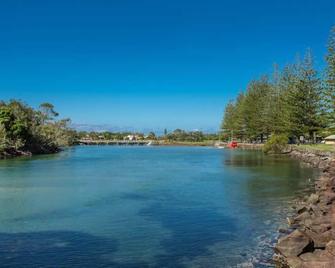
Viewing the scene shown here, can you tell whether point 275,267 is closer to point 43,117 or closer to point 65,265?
point 65,265

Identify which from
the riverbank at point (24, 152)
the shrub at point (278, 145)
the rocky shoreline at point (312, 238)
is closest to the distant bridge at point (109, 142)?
the riverbank at point (24, 152)

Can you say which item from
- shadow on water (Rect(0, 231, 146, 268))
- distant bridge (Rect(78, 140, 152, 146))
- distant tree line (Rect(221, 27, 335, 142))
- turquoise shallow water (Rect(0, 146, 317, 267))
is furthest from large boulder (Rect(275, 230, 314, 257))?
distant bridge (Rect(78, 140, 152, 146))

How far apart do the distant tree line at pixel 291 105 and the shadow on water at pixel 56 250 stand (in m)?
45.9

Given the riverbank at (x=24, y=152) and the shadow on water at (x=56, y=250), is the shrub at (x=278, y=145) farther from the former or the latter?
the shadow on water at (x=56, y=250)

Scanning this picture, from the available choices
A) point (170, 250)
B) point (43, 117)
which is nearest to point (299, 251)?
point (170, 250)

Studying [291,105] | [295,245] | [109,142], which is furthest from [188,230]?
[109,142]

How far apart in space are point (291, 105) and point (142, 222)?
2279 inches

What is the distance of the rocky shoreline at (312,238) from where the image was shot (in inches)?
480

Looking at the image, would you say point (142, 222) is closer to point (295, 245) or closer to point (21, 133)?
point (295, 245)

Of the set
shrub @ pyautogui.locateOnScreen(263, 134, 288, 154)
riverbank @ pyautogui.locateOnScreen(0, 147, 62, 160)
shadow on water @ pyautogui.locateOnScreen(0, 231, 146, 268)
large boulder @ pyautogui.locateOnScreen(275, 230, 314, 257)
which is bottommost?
shadow on water @ pyautogui.locateOnScreen(0, 231, 146, 268)

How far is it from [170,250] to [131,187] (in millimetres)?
18008

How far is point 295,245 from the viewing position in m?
13.4

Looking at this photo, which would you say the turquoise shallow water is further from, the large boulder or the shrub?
the shrub

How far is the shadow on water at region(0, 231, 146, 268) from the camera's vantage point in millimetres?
14047
